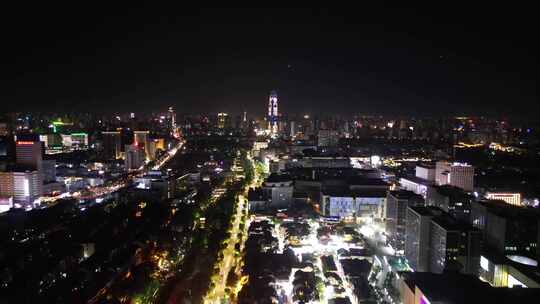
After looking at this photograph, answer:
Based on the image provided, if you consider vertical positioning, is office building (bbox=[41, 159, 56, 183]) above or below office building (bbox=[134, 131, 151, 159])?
below

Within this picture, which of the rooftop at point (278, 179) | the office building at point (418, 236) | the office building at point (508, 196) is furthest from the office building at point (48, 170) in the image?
the office building at point (508, 196)

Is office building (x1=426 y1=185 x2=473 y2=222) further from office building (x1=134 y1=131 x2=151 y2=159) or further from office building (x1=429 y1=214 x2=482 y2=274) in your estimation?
office building (x1=134 y1=131 x2=151 y2=159)

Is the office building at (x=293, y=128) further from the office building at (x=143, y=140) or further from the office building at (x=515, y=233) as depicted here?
the office building at (x=515, y=233)

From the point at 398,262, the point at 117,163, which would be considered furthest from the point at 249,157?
the point at 398,262

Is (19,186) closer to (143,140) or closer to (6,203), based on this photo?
(6,203)

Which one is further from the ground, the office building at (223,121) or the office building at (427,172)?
the office building at (223,121)

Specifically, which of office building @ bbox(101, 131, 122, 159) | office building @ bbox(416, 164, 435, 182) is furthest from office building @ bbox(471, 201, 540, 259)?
office building @ bbox(101, 131, 122, 159)
